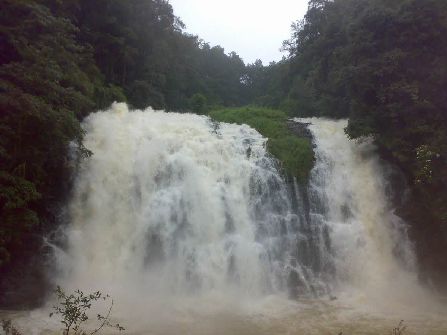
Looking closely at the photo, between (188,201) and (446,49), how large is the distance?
31.1 ft

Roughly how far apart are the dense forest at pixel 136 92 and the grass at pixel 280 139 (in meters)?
1.88

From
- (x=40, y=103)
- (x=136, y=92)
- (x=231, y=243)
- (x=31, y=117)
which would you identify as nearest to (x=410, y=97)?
(x=231, y=243)

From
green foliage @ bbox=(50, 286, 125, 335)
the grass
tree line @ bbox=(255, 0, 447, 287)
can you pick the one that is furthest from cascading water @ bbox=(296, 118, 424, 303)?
green foliage @ bbox=(50, 286, 125, 335)

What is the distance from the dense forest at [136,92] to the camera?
11.4m

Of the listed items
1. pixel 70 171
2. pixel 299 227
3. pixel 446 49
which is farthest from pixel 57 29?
pixel 446 49

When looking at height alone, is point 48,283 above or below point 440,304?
above

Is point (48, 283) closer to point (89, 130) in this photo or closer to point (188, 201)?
point (188, 201)

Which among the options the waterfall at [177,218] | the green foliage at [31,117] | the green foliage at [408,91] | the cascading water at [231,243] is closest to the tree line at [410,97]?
the green foliage at [408,91]

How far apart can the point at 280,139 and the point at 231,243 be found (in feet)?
15.0

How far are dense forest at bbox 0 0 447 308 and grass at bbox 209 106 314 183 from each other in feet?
6.17

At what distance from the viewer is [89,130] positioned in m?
14.8

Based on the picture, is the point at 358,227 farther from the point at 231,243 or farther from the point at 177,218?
the point at 177,218

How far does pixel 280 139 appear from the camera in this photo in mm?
15172

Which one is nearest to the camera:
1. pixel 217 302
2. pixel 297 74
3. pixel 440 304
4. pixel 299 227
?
pixel 217 302
